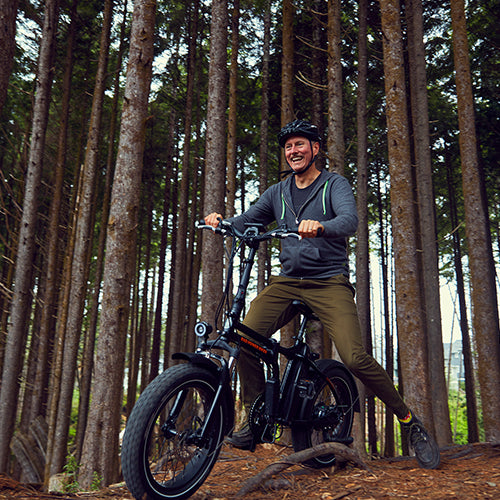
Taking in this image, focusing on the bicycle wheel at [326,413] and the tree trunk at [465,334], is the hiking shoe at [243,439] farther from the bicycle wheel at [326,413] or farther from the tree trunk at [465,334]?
the tree trunk at [465,334]

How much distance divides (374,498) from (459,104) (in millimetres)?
8419

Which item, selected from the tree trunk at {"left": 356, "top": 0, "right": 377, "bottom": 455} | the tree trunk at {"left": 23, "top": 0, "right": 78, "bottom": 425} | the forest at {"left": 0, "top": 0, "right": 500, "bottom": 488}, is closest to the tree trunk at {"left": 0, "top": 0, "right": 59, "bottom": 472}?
the forest at {"left": 0, "top": 0, "right": 500, "bottom": 488}

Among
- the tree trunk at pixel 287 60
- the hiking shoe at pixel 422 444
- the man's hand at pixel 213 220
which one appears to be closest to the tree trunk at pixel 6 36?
the man's hand at pixel 213 220

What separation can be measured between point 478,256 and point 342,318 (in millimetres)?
6148

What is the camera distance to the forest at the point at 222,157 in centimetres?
627

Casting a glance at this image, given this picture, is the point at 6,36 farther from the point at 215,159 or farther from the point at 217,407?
the point at 215,159

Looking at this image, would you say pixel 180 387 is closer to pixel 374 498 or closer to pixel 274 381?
pixel 274 381

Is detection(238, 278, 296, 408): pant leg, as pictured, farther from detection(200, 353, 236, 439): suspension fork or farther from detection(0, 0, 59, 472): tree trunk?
detection(0, 0, 59, 472): tree trunk

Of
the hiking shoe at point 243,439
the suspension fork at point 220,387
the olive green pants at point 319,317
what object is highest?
the olive green pants at point 319,317

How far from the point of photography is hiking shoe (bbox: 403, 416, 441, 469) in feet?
14.2

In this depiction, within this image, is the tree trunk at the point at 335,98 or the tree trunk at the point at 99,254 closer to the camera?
the tree trunk at the point at 335,98

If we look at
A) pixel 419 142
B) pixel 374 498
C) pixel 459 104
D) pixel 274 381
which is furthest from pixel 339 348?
pixel 419 142

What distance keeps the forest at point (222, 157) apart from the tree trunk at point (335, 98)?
0.04m

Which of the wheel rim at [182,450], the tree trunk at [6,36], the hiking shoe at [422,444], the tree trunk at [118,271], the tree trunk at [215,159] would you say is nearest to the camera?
the wheel rim at [182,450]
